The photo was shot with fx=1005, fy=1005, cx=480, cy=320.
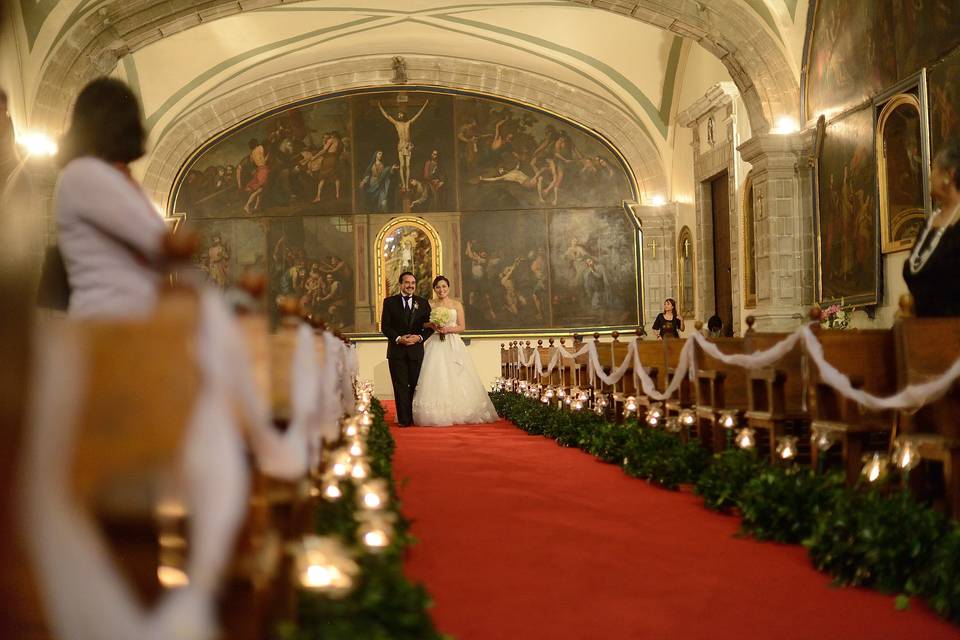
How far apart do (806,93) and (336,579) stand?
1119 cm

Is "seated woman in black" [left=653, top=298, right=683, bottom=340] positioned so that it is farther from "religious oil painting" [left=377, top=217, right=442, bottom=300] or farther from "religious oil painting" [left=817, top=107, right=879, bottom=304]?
"religious oil painting" [left=377, top=217, right=442, bottom=300]

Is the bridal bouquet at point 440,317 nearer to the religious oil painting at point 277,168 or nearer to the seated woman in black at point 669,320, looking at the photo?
the seated woman in black at point 669,320

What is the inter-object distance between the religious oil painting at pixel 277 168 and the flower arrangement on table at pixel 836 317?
10.5 metres

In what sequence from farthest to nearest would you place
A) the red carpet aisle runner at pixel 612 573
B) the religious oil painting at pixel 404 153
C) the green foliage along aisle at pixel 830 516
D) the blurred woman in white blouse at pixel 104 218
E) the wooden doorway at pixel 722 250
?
the religious oil painting at pixel 404 153
the wooden doorway at pixel 722 250
the green foliage along aisle at pixel 830 516
the red carpet aisle runner at pixel 612 573
the blurred woman in white blouse at pixel 104 218

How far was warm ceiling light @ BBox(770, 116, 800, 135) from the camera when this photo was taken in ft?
40.5

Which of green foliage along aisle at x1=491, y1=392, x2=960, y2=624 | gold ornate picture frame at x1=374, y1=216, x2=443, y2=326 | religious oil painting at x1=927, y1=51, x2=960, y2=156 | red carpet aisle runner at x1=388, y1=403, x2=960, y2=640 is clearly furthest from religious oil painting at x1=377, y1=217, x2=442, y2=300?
red carpet aisle runner at x1=388, y1=403, x2=960, y2=640

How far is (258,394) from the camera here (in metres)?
2.15

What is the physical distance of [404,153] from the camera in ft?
62.8

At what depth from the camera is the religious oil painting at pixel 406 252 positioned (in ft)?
62.4

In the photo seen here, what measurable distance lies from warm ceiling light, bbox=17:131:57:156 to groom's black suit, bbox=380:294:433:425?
5.03 m

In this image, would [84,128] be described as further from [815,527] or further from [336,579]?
[815,527]

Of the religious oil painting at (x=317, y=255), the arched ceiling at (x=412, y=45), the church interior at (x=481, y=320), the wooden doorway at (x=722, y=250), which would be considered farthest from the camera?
the religious oil painting at (x=317, y=255)

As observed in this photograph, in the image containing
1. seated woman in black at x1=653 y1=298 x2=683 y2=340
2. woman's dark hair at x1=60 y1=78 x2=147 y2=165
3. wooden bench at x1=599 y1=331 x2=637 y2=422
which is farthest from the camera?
seated woman in black at x1=653 y1=298 x2=683 y2=340

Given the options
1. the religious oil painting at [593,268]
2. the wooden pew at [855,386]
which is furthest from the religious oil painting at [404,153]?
the wooden pew at [855,386]
